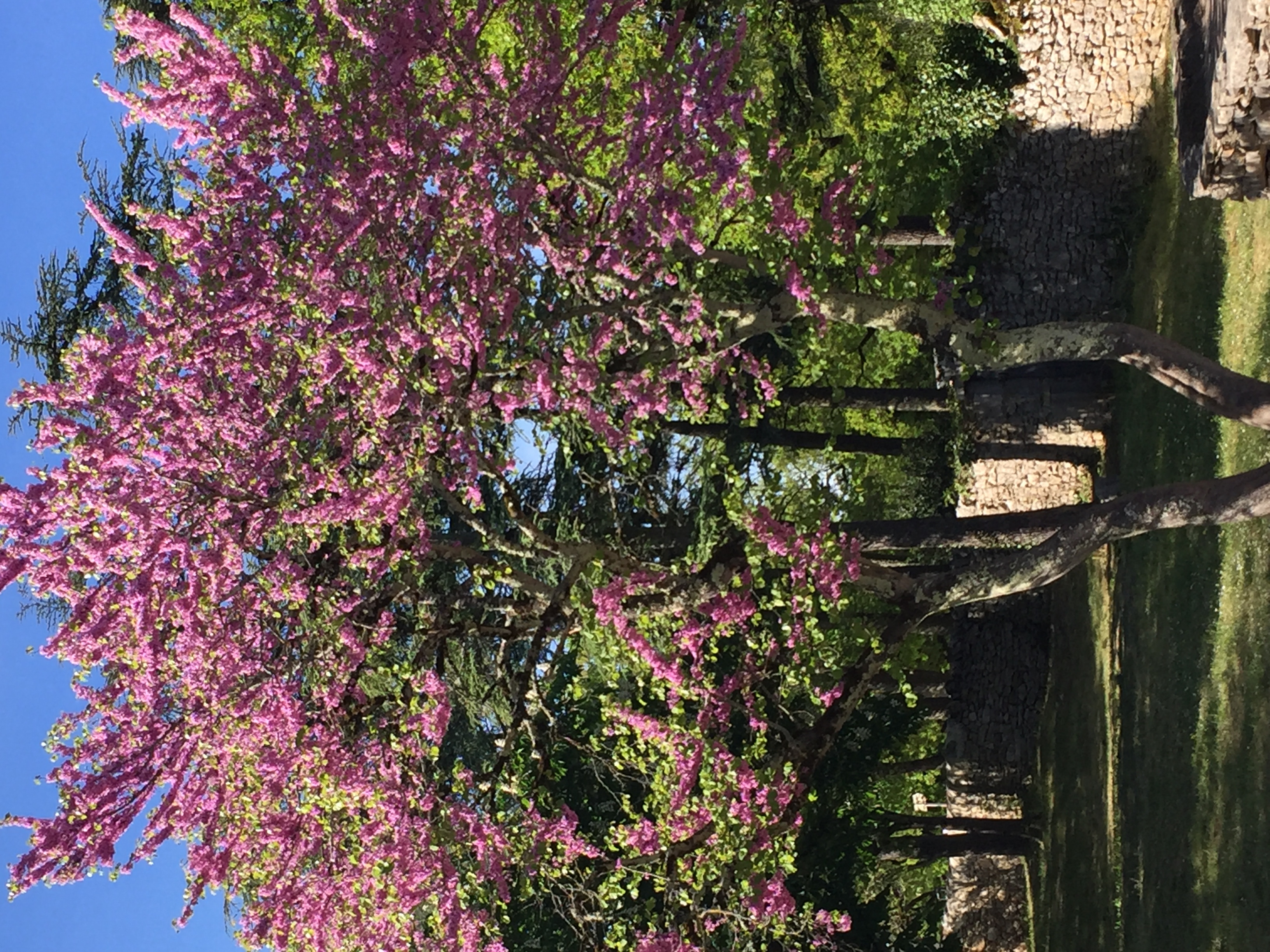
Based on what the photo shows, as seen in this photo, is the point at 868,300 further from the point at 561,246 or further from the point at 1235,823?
the point at 1235,823

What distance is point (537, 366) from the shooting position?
11.1 meters

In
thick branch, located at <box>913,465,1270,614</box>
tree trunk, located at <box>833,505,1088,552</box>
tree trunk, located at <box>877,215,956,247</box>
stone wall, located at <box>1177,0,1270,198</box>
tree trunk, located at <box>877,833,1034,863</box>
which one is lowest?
tree trunk, located at <box>877,833,1034,863</box>

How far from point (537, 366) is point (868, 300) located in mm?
3414

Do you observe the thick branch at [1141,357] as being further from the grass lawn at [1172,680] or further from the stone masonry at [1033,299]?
the stone masonry at [1033,299]

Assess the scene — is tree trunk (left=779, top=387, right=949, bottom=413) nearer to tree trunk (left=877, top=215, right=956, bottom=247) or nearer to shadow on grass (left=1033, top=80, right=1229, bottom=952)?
tree trunk (left=877, top=215, right=956, bottom=247)

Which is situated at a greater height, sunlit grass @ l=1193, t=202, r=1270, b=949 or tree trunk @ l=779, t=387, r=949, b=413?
tree trunk @ l=779, t=387, r=949, b=413

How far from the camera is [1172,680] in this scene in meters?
14.1

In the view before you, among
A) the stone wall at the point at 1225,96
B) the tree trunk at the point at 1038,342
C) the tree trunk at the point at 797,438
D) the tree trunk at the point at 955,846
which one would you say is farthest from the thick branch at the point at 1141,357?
the tree trunk at the point at 955,846

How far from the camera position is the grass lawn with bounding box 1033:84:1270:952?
1204 centimetres

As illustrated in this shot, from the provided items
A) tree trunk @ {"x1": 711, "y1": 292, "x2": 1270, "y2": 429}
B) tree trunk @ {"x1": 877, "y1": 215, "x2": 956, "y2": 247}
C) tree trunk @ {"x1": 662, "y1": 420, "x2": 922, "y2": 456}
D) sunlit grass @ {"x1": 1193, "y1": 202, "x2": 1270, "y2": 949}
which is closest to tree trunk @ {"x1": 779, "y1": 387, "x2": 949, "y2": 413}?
tree trunk @ {"x1": 662, "y1": 420, "x2": 922, "y2": 456}

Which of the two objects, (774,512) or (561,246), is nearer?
(561,246)

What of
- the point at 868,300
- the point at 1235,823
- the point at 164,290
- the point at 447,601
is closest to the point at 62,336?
the point at 164,290

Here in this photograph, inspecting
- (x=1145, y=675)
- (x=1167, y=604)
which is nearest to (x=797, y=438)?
(x=1145, y=675)

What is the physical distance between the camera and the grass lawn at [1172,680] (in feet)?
39.5
